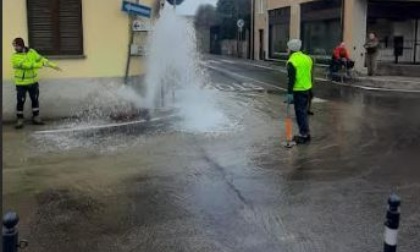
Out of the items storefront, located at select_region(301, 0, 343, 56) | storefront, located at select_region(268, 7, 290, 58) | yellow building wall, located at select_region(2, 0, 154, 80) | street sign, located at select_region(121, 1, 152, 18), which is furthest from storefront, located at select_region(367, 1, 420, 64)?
yellow building wall, located at select_region(2, 0, 154, 80)

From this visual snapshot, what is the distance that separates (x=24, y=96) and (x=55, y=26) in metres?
1.81

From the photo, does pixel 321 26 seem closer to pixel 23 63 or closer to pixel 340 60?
pixel 340 60

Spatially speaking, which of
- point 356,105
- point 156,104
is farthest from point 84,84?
point 356,105

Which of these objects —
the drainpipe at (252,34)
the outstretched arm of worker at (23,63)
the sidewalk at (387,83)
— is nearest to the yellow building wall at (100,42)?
the outstretched arm of worker at (23,63)

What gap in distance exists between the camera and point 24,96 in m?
12.6

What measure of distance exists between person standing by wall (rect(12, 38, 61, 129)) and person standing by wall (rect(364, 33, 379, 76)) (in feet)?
47.4

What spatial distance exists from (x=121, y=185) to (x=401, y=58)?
23.0m

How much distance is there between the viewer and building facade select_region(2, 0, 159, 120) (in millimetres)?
13109

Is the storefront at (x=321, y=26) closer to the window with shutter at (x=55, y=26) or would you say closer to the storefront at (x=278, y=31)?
the storefront at (x=278, y=31)

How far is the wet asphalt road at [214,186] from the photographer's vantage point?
587cm

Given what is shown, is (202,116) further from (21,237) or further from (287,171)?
(21,237)

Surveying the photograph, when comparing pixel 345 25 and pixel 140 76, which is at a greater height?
pixel 345 25

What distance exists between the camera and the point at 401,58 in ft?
92.7

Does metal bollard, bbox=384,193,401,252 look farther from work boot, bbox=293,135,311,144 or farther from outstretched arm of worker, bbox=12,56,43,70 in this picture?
outstretched arm of worker, bbox=12,56,43,70
